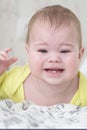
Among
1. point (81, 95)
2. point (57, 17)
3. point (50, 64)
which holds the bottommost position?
point (81, 95)

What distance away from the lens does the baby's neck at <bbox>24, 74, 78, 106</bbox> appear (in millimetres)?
1221

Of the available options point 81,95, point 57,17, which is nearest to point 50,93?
point 81,95

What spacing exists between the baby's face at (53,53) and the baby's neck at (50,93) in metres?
0.08

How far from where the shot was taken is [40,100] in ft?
4.04

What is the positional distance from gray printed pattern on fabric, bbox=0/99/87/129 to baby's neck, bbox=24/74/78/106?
0.48 feet

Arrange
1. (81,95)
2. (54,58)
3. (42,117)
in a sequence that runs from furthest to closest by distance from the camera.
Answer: (81,95) → (54,58) → (42,117)

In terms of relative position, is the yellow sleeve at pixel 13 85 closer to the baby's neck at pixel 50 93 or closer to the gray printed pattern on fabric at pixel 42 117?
the baby's neck at pixel 50 93

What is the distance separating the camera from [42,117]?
2.95ft

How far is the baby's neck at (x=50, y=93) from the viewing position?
4.00ft

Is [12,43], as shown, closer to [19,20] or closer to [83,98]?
[19,20]

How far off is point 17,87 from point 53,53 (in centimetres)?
26

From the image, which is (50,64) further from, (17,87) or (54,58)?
(17,87)

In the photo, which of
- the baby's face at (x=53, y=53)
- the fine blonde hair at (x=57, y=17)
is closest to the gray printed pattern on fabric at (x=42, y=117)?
the baby's face at (x=53, y=53)

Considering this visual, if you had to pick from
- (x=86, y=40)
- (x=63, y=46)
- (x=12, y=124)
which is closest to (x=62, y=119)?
(x=12, y=124)
